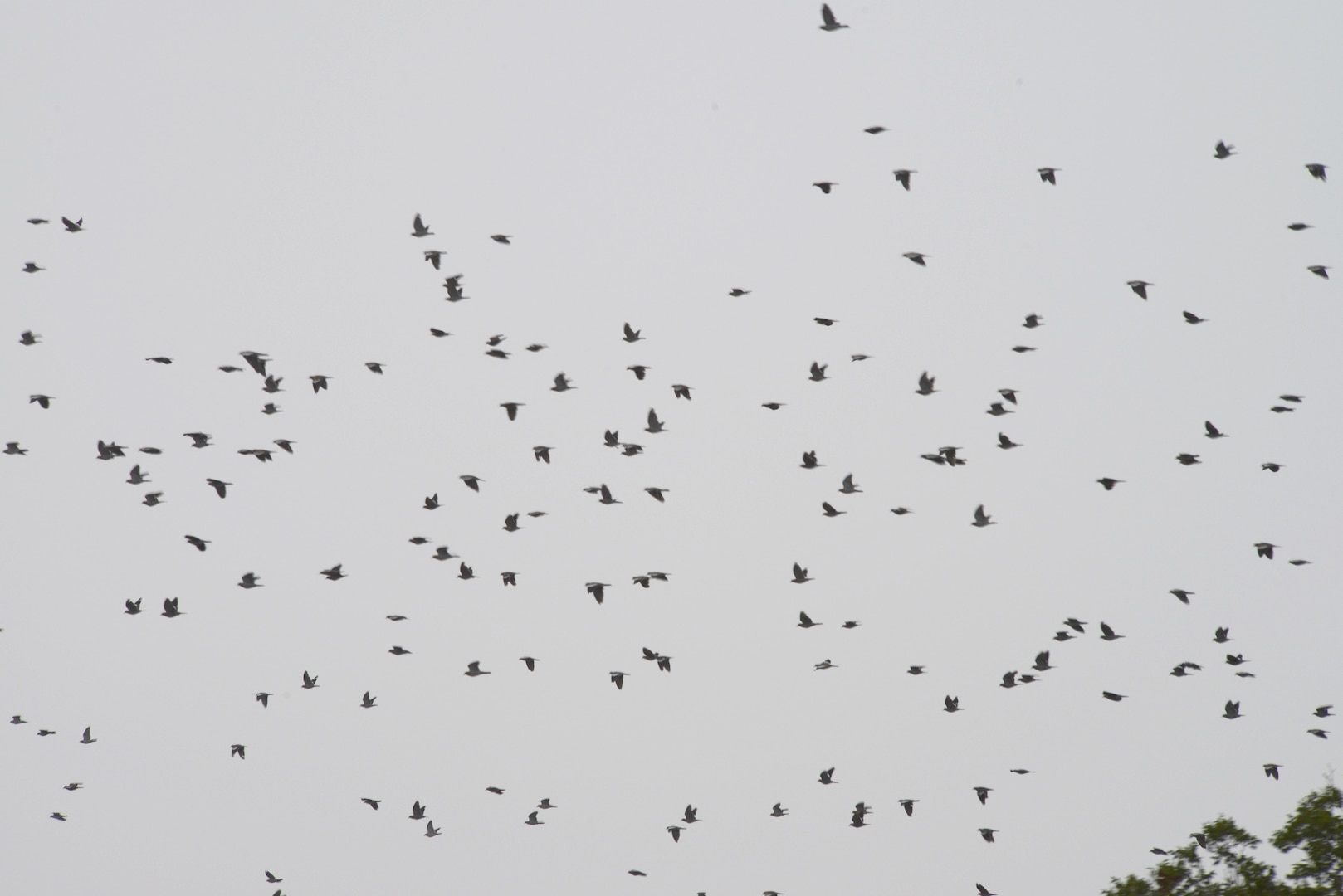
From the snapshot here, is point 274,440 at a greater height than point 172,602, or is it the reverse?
point 274,440

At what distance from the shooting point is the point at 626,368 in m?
40.5

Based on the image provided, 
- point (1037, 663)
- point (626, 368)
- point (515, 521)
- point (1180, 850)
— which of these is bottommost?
point (1180, 850)

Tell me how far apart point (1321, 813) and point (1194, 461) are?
36.4 ft

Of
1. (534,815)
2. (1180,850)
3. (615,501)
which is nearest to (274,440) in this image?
(615,501)

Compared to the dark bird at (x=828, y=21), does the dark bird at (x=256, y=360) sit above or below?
below

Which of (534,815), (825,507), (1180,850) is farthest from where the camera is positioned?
(534,815)

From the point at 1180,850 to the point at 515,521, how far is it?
19515 mm

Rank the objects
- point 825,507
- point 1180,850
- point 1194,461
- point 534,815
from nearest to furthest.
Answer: point 1194,461 < point 825,507 < point 1180,850 < point 534,815

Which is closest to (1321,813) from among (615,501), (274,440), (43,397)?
(615,501)

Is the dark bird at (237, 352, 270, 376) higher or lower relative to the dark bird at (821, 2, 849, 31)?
lower

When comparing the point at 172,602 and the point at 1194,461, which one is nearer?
the point at 1194,461

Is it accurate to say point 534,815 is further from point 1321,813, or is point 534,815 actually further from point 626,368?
point 1321,813

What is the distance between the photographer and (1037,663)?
1507 inches

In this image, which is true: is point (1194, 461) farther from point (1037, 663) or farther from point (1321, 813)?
point (1321, 813)
